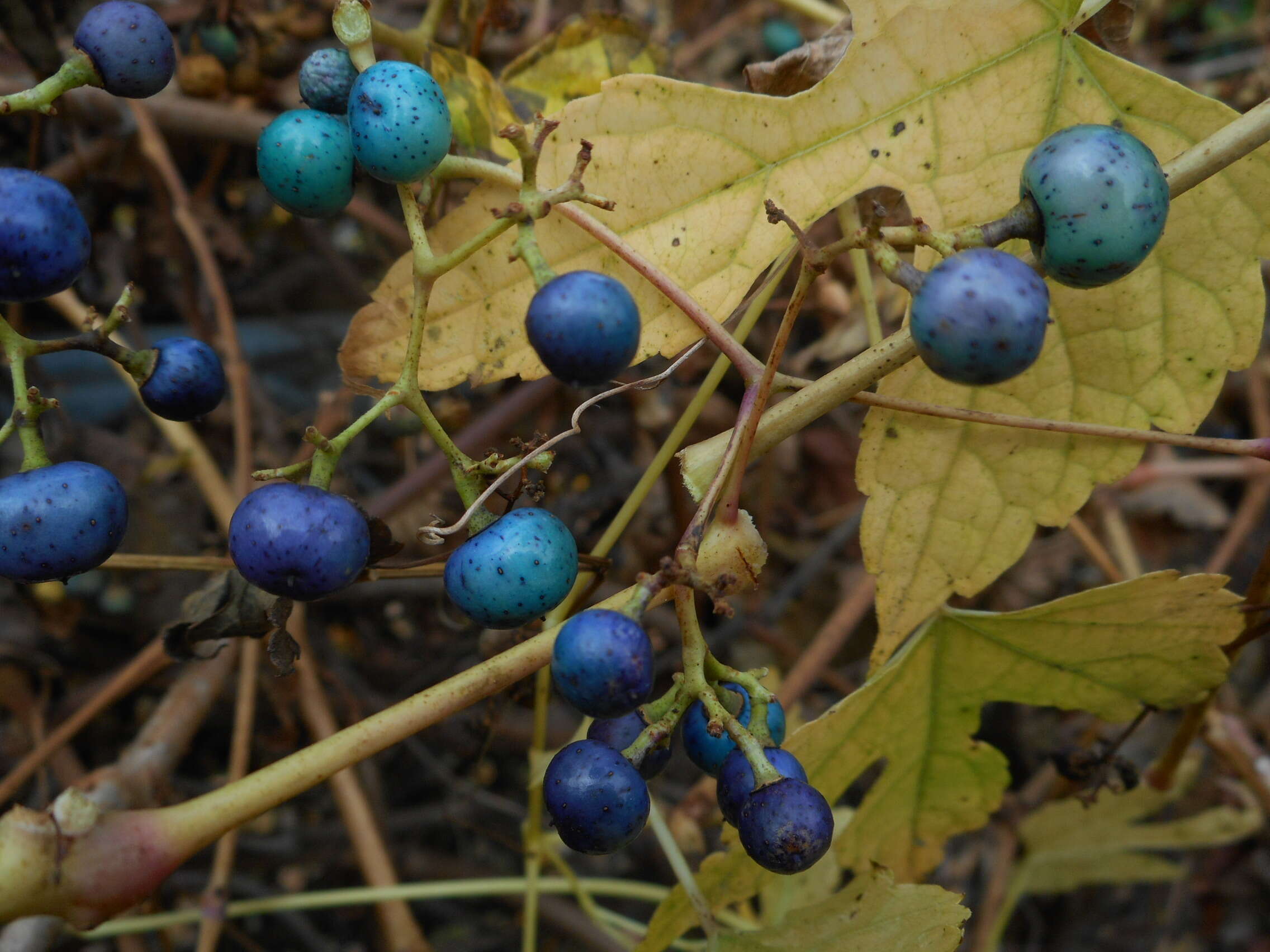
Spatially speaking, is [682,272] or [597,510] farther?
[597,510]

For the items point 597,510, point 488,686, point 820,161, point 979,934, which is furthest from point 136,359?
point 979,934

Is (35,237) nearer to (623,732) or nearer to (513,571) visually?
(513,571)

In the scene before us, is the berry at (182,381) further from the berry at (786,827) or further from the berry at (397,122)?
the berry at (786,827)

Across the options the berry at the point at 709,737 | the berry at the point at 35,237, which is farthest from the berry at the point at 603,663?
the berry at the point at 35,237

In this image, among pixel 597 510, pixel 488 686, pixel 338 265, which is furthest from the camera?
pixel 338 265

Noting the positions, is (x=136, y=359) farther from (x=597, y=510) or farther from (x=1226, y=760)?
(x=1226, y=760)

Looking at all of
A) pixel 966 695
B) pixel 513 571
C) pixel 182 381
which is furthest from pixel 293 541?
pixel 966 695

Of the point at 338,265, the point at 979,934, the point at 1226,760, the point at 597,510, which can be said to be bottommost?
the point at 979,934
